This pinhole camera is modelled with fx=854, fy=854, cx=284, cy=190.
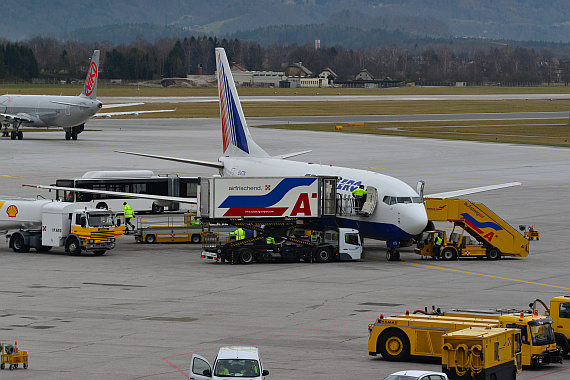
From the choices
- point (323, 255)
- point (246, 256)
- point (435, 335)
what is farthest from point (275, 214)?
point (435, 335)

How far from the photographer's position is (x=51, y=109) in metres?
106

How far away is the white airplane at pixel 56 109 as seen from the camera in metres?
104

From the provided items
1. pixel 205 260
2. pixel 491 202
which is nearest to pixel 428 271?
pixel 205 260

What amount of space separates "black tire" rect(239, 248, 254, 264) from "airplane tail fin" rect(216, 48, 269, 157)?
44.4 ft

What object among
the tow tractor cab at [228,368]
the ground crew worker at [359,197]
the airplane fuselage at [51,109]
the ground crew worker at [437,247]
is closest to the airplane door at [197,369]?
the tow tractor cab at [228,368]

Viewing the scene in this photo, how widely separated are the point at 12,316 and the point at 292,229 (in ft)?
59.9

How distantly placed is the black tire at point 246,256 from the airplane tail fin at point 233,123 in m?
13.5

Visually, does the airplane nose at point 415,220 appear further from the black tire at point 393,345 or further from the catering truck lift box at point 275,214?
the black tire at point 393,345

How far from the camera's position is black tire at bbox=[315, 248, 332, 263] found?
43.1 m

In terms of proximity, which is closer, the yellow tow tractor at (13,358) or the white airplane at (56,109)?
the yellow tow tractor at (13,358)

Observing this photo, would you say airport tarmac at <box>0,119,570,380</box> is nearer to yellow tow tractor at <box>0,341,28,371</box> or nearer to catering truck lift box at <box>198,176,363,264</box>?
yellow tow tractor at <box>0,341,28,371</box>

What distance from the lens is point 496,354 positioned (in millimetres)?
21375

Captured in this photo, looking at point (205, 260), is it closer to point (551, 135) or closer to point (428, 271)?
point (428, 271)

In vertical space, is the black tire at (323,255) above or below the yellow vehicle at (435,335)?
above
